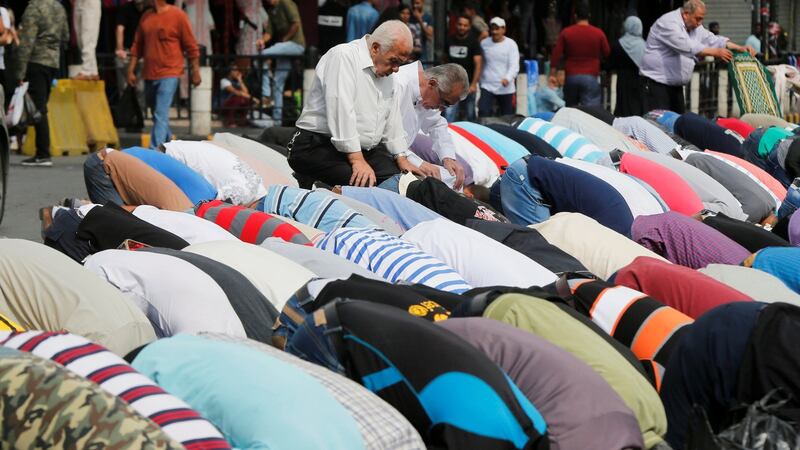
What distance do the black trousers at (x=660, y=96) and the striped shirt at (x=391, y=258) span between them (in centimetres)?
784

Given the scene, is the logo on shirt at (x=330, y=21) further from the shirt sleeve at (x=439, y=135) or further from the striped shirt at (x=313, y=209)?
the striped shirt at (x=313, y=209)

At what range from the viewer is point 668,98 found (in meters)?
13.7

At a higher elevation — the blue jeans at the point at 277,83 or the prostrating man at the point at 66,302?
the blue jeans at the point at 277,83

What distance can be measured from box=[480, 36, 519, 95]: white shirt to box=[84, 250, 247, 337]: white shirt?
10.8m

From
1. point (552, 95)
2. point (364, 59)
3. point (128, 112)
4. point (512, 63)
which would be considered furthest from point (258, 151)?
point (552, 95)

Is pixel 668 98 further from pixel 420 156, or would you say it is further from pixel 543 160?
pixel 543 160

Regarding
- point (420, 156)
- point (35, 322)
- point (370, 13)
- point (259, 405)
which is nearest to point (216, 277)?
point (35, 322)

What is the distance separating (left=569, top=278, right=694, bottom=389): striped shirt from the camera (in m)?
4.90

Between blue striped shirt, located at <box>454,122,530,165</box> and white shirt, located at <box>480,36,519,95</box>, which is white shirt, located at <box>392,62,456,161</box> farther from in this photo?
white shirt, located at <box>480,36,519,95</box>

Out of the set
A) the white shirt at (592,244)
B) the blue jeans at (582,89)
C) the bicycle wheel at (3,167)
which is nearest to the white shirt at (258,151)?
the bicycle wheel at (3,167)

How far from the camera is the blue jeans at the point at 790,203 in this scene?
899 cm

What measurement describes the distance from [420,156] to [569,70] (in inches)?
246

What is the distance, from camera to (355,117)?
8.32 m

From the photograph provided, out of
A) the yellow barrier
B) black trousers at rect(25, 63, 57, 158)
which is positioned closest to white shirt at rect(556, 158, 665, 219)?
black trousers at rect(25, 63, 57, 158)
